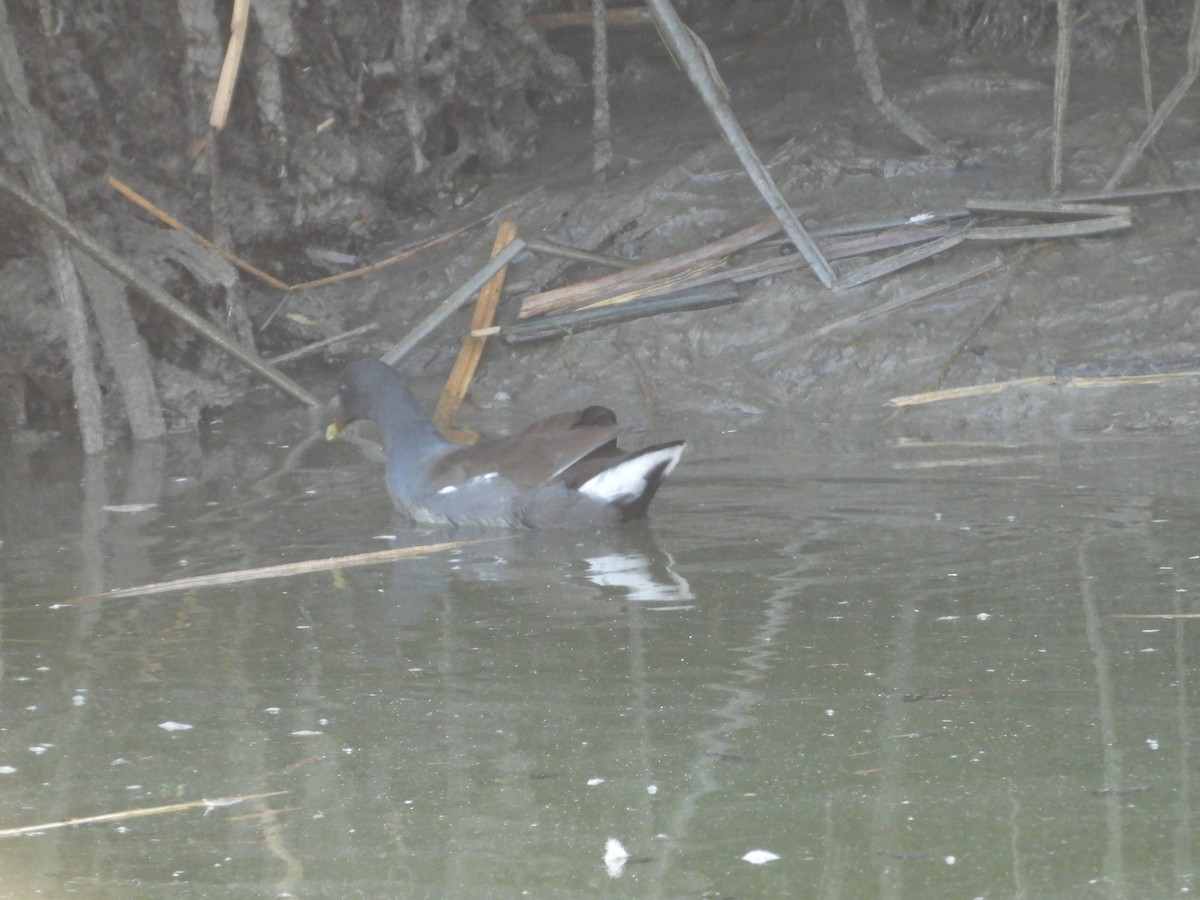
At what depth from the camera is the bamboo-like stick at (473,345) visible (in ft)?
28.0

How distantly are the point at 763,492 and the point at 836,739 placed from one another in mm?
2819

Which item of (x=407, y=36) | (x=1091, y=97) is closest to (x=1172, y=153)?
(x=1091, y=97)

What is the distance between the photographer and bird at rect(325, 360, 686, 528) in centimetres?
580

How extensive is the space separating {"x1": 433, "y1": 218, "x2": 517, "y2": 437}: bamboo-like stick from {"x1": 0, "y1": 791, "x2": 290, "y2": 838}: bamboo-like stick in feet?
16.8

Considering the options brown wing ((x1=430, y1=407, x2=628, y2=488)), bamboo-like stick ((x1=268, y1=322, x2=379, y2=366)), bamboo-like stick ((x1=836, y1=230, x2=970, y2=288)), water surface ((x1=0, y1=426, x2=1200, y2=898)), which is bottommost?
water surface ((x1=0, y1=426, x2=1200, y2=898))

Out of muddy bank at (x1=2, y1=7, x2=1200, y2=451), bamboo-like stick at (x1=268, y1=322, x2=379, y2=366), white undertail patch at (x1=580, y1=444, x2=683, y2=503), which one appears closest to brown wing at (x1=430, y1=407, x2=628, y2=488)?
white undertail patch at (x1=580, y1=444, x2=683, y2=503)

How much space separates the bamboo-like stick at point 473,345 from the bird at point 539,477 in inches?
79.6

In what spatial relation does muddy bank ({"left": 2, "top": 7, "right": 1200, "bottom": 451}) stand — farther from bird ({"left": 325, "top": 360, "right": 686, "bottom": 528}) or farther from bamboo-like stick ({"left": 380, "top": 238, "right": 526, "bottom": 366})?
bird ({"left": 325, "top": 360, "right": 686, "bottom": 528})

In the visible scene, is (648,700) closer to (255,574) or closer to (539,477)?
(255,574)

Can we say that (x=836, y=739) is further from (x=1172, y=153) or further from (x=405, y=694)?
(x=1172, y=153)

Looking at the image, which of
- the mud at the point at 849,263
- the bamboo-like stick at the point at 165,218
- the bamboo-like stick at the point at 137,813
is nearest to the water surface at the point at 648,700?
the bamboo-like stick at the point at 137,813

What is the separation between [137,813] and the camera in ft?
10.2

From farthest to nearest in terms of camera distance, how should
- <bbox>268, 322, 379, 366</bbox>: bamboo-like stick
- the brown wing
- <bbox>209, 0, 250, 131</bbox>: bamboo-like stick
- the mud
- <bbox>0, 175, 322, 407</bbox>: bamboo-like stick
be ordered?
<bbox>268, 322, 379, 366</bbox>: bamboo-like stick, <bbox>209, 0, 250, 131</bbox>: bamboo-like stick, <bbox>0, 175, 322, 407</bbox>: bamboo-like stick, the mud, the brown wing

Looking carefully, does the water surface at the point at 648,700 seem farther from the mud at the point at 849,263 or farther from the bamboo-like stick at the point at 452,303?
the bamboo-like stick at the point at 452,303
